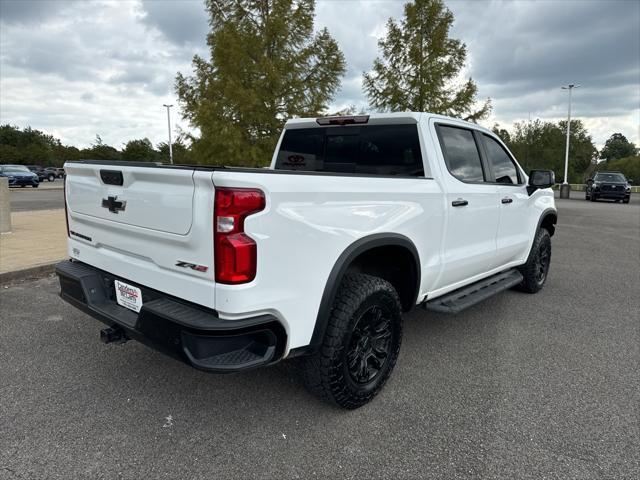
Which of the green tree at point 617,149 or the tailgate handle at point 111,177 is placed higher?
the green tree at point 617,149

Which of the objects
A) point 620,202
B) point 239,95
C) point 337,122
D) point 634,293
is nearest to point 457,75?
point 239,95

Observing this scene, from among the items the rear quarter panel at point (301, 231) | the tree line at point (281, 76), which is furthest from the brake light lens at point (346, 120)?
the tree line at point (281, 76)

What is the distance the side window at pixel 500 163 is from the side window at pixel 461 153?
→ 11.7 inches

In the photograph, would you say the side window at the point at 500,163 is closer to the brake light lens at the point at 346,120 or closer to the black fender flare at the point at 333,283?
the brake light lens at the point at 346,120

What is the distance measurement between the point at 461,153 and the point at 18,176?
2880cm

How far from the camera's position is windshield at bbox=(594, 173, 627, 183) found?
23655 millimetres

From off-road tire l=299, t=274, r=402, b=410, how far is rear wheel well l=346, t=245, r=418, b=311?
1.01 ft

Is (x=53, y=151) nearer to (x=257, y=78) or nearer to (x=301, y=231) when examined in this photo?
(x=257, y=78)

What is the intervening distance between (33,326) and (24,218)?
27.3ft

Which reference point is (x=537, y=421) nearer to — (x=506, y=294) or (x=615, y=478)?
(x=615, y=478)

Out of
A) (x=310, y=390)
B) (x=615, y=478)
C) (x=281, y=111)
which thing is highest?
(x=281, y=111)

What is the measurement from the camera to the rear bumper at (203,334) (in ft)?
6.83

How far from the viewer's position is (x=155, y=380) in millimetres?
3109

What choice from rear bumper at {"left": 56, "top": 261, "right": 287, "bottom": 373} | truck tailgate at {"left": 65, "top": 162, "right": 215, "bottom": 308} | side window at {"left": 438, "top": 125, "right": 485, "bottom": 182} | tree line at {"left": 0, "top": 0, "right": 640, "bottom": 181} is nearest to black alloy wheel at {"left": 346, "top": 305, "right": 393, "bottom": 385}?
rear bumper at {"left": 56, "top": 261, "right": 287, "bottom": 373}
